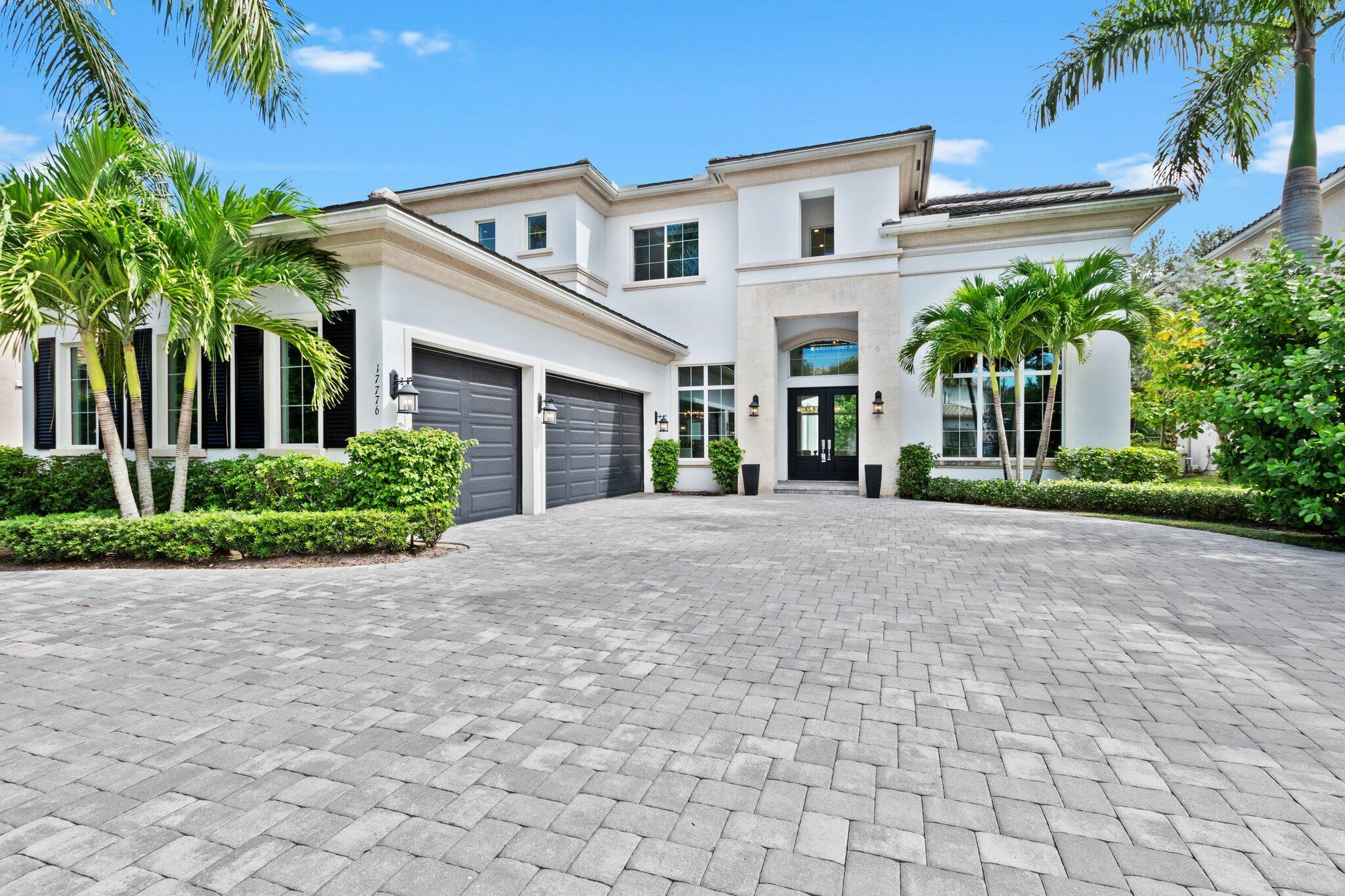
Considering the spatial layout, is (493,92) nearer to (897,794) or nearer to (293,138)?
(293,138)

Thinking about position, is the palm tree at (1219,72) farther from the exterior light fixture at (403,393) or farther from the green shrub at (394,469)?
the green shrub at (394,469)

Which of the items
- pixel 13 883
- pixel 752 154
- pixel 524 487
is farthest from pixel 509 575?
pixel 752 154

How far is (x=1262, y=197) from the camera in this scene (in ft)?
93.7

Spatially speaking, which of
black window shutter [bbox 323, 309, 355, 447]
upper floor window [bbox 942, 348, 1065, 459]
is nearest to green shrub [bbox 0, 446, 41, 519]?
black window shutter [bbox 323, 309, 355, 447]

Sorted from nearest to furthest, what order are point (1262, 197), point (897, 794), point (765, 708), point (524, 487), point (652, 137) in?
point (897, 794) < point (765, 708) < point (524, 487) < point (652, 137) < point (1262, 197)

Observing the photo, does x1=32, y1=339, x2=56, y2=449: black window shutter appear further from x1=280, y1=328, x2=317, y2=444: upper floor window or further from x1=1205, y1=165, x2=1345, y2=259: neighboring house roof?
x1=1205, y1=165, x2=1345, y2=259: neighboring house roof

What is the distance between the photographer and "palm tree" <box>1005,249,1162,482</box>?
38.7ft

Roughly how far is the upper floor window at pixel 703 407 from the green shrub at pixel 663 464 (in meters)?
0.68

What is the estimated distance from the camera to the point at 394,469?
7.03m

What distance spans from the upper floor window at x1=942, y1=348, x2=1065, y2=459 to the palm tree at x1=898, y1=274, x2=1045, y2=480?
0.80 meters

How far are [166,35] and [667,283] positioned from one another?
437 inches

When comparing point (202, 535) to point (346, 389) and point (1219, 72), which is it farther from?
point (1219, 72)

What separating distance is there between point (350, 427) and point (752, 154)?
38.3 ft

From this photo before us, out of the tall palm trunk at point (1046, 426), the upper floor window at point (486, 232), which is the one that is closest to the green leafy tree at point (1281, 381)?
the tall palm trunk at point (1046, 426)
